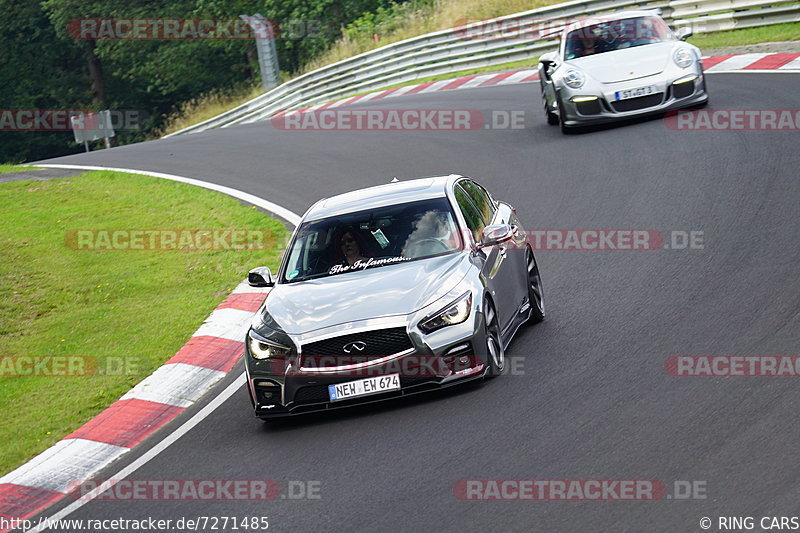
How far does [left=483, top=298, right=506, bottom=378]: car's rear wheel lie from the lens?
26.3ft

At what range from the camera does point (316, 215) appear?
9.27 m

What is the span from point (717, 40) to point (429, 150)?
27.1ft

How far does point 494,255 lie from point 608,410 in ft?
6.96

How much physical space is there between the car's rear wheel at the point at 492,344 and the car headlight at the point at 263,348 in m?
1.44

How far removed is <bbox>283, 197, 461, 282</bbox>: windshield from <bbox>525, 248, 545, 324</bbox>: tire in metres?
1.09

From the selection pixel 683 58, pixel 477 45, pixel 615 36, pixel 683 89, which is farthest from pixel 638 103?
pixel 477 45

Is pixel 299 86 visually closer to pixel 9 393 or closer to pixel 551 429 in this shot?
pixel 9 393

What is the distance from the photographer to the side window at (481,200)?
Answer: 9.65 meters

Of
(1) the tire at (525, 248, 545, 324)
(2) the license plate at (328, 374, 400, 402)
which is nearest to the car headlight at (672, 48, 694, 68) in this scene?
(1) the tire at (525, 248, 545, 324)

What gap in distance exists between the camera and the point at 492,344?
8.09 meters

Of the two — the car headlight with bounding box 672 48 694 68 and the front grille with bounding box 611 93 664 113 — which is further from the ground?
the car headlight with bounding box 672 48 694 68

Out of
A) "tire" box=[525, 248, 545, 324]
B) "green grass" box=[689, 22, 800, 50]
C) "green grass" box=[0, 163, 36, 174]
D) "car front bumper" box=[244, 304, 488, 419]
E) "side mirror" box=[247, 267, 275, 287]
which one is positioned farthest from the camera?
"green grass" box=[0, 163, 36, 174]

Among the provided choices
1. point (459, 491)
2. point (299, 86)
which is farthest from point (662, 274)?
point (299, 86)

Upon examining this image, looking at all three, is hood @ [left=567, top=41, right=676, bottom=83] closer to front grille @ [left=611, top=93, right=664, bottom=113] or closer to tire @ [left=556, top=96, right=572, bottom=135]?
front grille @ [left=611, top=93, right=664, bottom=113]
